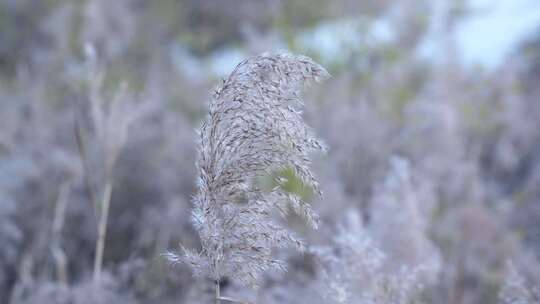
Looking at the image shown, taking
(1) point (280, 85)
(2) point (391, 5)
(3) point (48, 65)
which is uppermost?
(2) point (391, 5)

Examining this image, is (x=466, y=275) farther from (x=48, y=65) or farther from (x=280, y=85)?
(x=48, y=65)

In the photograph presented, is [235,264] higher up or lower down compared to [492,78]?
lower down

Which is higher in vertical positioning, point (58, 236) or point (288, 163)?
point (58, 236)

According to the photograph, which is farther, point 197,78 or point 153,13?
point 153,13

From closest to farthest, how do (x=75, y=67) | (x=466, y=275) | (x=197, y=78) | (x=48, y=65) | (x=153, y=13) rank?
(x=466, y=275) < (x=75, y=67) < (x=48, y=65) < (x=197, y=78) < (x=153, y=13)

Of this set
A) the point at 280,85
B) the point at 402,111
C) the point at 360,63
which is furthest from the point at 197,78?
the point at 280,85

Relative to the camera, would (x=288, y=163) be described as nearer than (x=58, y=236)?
Yes

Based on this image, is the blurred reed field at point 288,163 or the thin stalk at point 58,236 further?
the thin stalk at point 58,236

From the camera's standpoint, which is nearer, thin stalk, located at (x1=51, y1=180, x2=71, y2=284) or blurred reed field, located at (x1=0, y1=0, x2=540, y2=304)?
blurred reed field, located at (x1=0, y1=0, x2=540, y2=304)
